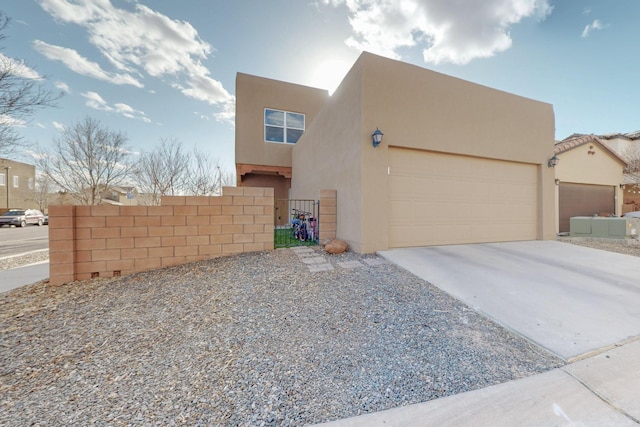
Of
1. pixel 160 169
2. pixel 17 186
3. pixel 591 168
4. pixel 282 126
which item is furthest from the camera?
pixel 17 186

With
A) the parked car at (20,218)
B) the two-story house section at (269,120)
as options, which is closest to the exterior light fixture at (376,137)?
the two-story house section at (269,120)

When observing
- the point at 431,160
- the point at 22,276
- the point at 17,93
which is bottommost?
the point at 22,276

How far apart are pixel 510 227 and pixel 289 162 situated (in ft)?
28.4

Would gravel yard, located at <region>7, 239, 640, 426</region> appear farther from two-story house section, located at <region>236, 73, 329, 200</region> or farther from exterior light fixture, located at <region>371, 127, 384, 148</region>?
two-story house section, located at <region>236, 73, 329, 200</region>

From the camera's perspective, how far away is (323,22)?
22.0ft

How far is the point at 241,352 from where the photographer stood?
2.08 metres

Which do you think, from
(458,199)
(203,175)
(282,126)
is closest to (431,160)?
(458,199)

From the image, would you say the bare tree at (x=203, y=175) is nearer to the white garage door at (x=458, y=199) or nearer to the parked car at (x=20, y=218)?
the white garage door at (x=458, y=199)

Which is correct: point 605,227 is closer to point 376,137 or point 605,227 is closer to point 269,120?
point 376,137

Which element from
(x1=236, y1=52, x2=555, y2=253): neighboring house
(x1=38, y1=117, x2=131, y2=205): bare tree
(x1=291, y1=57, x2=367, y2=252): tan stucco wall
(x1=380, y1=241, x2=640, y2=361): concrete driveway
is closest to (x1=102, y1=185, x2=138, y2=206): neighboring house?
(x1=38, y1=117, x2=131, y2=205): bare tree

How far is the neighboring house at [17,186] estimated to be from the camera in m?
21.8

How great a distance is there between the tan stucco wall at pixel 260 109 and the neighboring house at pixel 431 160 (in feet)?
13.2

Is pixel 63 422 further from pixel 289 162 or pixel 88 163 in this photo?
pixel 88 163

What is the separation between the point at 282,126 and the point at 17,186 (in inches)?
1217
